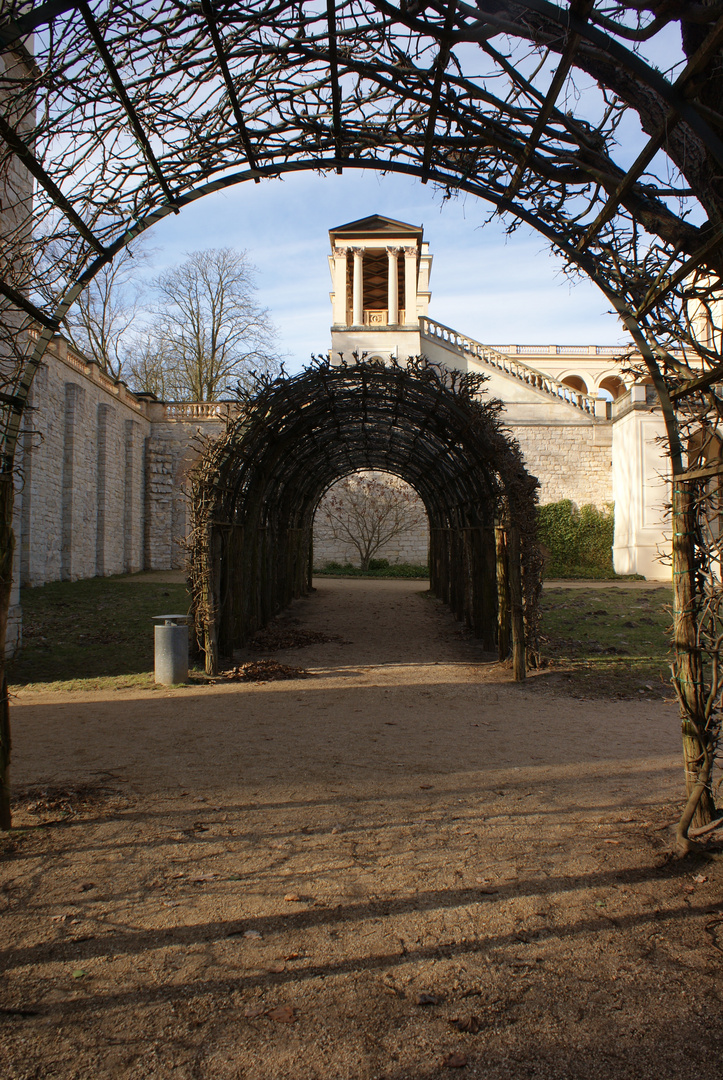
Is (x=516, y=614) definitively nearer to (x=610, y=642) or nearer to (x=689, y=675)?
(x=610, y=642)

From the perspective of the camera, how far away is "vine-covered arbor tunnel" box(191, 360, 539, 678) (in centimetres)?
895

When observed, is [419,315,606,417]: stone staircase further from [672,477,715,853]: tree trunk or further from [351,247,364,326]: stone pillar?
[672,477,715,853]: tree trunk

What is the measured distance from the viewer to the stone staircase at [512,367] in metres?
27.6

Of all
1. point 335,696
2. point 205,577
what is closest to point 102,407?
point 205,577

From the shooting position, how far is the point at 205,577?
29.6 feet

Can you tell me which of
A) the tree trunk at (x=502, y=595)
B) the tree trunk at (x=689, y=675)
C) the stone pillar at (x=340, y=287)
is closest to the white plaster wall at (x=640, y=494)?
the tree trunk at (x=502, y=595)

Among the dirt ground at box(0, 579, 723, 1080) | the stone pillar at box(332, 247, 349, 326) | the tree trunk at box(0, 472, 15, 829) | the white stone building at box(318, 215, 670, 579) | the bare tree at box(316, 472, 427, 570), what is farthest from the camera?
the stone pillar at box(332, 247, 349, 326)

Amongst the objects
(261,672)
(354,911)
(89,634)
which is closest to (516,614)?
(261,672)

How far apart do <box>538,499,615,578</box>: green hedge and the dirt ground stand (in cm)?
2083

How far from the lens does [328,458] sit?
52.1 feet

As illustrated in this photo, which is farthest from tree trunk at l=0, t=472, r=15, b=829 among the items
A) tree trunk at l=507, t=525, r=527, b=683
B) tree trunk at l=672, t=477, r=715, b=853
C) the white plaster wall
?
the white plaster wall

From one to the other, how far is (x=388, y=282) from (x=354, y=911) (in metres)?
32.4

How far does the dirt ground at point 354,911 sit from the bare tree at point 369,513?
23.2 m

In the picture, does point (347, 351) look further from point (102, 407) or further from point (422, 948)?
point (422, 948)
